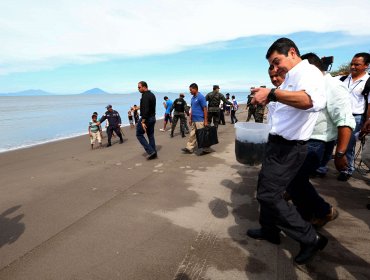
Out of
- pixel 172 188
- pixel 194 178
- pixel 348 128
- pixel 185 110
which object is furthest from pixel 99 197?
pixel 185 110

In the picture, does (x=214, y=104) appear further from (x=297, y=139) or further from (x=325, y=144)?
(x=297, y=139)

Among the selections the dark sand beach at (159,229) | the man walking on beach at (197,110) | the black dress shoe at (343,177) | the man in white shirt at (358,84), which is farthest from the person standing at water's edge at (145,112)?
the black dress shoe at (343,177)

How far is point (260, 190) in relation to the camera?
2.45 metres

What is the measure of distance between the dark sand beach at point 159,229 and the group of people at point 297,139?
11.1 inches

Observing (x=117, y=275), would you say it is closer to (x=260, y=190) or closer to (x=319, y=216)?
(x=260, y=190)

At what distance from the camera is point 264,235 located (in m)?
2.89

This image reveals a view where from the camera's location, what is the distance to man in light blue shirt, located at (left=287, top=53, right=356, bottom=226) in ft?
8.89

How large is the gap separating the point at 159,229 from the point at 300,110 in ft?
7.15

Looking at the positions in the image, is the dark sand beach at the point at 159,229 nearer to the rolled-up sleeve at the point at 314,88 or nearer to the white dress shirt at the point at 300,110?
the white dress shirt at the point at 300,110

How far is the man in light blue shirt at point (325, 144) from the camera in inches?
107

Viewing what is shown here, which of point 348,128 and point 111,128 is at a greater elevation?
point 348,128

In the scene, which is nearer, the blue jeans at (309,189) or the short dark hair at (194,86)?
the blue jeans at (309,189)

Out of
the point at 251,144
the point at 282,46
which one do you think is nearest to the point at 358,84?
the point at 251,144

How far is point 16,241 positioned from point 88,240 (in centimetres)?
88
